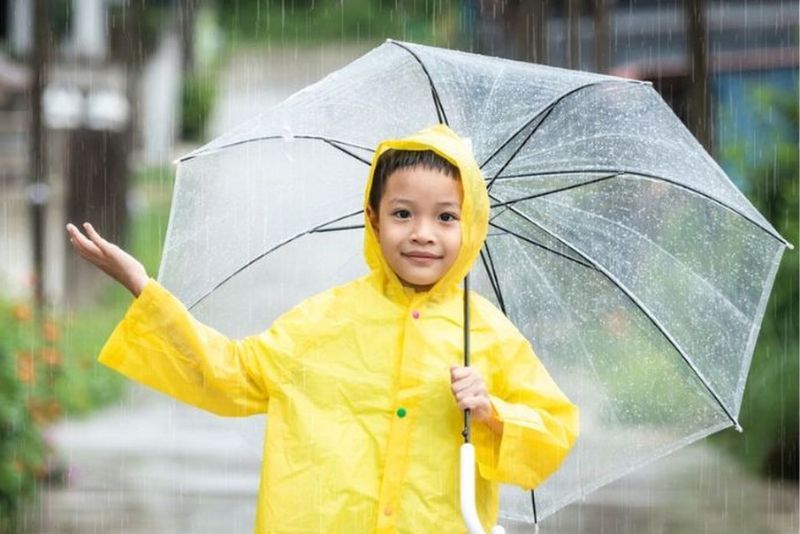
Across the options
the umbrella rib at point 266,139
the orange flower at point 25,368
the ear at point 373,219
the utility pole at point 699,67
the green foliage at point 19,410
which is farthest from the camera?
the utility pole at point 699,67

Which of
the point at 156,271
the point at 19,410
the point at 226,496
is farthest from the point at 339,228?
the point at 156,271

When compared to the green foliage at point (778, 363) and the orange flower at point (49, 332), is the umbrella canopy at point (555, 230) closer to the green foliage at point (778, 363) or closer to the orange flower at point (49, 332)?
the green foliage at point (778, 363)

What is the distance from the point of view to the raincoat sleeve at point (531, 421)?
3.19 metres

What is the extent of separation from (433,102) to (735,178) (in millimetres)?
5430

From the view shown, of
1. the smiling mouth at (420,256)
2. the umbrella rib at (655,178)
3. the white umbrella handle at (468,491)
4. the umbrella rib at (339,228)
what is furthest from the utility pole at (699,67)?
the white umbrella handle at (468,491)

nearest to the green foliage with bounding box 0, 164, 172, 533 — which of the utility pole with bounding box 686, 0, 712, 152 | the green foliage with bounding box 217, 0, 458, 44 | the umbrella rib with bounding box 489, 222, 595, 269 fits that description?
the umbrella rib with bounding box 489, 222, 595, 269

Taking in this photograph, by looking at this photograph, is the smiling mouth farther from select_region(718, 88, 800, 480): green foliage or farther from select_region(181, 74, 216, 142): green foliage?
select_region(181, 74, 216, 142): green foliage

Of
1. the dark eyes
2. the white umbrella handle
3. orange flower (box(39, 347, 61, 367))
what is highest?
the dark eyes

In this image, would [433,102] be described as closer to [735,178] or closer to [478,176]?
[478,176]

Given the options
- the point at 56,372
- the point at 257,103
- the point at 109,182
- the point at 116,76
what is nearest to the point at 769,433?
the point at 56,372

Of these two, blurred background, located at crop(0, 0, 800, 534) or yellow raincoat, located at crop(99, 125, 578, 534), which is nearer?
yellow raincoat, located at crop(99, 125, 578, 534)

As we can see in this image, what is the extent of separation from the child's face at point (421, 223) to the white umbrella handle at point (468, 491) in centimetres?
40

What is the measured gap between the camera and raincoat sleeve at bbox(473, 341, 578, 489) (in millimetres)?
3188

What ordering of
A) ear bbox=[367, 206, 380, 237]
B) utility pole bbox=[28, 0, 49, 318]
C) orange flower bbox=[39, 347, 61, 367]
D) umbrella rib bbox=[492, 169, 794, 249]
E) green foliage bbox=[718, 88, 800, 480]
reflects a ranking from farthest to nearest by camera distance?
utility pole bbox=[28, 0, 49, 318], orange flower bbox=[39, 347, 61, 367], green foliage bbox=[718, 88, 800, 480], umbrella rib bbox=[492, 169, 794, 249], ear bbox=[367, 206, 380, 237]
